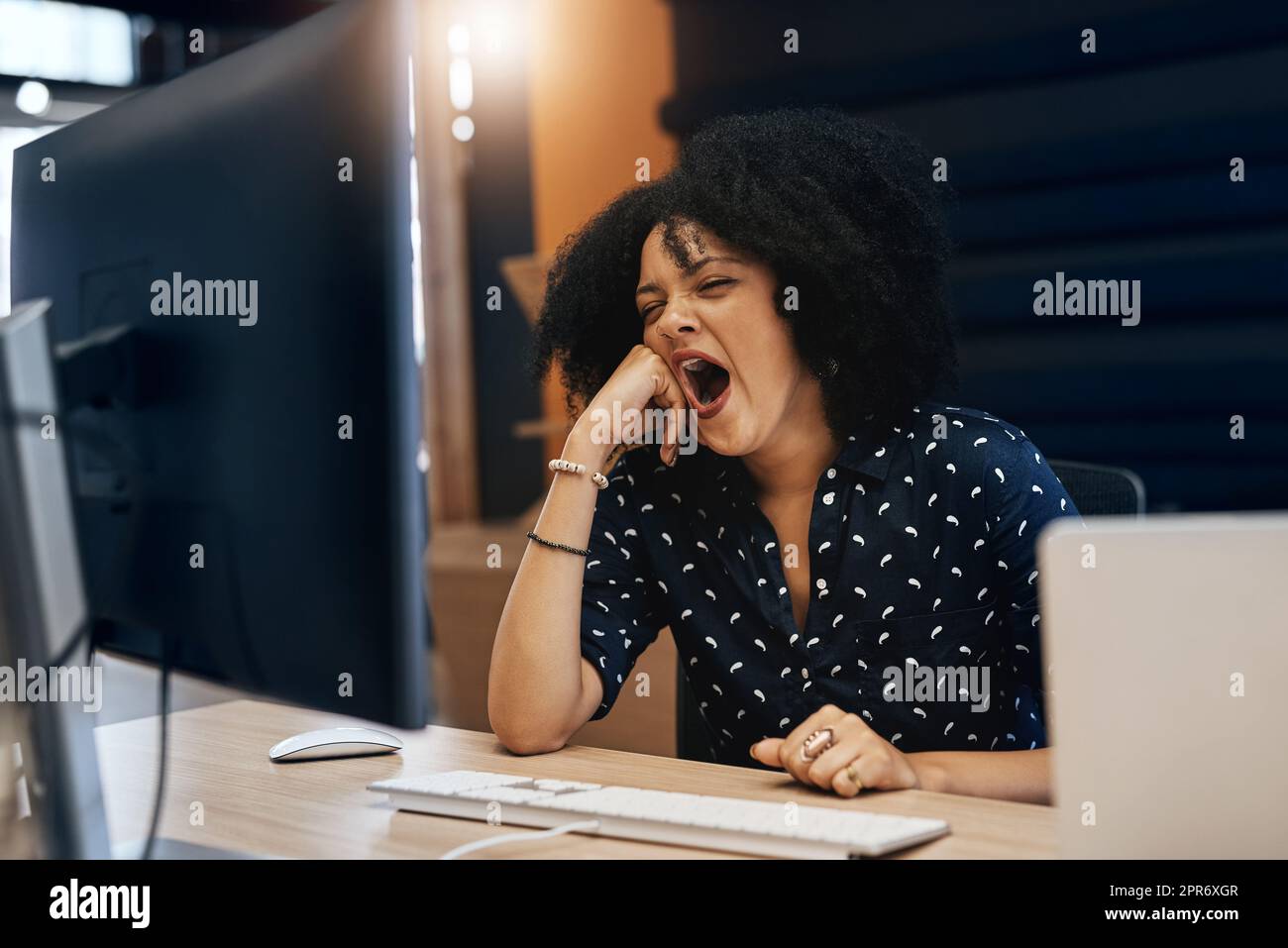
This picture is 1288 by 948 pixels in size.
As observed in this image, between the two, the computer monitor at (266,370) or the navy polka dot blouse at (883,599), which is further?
the navy polka dot blouse at (883,599)

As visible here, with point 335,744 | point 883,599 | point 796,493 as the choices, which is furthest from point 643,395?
point 335,744

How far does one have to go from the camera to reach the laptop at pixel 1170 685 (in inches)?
24.2

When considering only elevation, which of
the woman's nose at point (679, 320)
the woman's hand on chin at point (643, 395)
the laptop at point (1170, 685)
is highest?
the woman's nose at point (679, 320)

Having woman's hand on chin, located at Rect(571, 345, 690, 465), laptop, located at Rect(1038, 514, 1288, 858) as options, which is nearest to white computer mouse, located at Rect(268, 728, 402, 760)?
woman's hand on chin, located at Rect(571, 345, 690, 465)

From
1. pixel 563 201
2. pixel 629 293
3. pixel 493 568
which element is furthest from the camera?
pixel 563 201

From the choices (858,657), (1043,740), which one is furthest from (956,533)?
(1043,740)

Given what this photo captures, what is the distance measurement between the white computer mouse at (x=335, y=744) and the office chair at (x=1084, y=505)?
16.6 inches

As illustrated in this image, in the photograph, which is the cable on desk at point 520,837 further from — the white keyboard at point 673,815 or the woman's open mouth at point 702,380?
the woman's open mouth at point 702,380

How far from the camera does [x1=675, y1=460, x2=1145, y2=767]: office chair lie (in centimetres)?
142

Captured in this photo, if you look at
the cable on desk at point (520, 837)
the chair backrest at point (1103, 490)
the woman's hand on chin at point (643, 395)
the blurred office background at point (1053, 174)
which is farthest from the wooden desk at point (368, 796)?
the blurred office background at point (1053, 174)

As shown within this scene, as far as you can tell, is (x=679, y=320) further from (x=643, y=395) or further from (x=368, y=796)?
(x=368, y=796)

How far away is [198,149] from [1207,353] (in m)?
2.01
